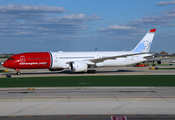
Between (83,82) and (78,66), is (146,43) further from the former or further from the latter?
(83,82)

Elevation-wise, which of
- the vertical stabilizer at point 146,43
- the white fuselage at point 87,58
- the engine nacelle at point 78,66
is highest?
the vertical stabilizer at point 146,43

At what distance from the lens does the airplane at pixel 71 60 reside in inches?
1323

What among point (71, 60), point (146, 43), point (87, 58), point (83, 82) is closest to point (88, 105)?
point (83, 82)

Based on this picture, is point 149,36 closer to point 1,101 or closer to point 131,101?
point 131,101

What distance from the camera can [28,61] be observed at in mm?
33594

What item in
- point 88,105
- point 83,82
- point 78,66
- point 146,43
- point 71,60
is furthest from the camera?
point 146,43

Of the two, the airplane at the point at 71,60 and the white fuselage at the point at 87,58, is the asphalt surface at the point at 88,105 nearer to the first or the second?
the airplane at the point at 71,60

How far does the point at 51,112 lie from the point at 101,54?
26.8 m

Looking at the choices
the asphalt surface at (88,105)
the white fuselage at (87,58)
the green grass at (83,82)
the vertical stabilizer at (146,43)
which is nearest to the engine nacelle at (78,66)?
the white fuselage at (87,58)

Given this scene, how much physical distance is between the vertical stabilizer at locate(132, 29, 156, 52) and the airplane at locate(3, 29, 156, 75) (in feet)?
0.60

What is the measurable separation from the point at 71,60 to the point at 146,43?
14.9 meters

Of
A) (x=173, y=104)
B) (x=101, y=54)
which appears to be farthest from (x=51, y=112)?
(x=101, y=54)

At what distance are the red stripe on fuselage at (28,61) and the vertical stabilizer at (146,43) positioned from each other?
655 inches

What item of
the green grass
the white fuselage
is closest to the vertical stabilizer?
the white fuselage
